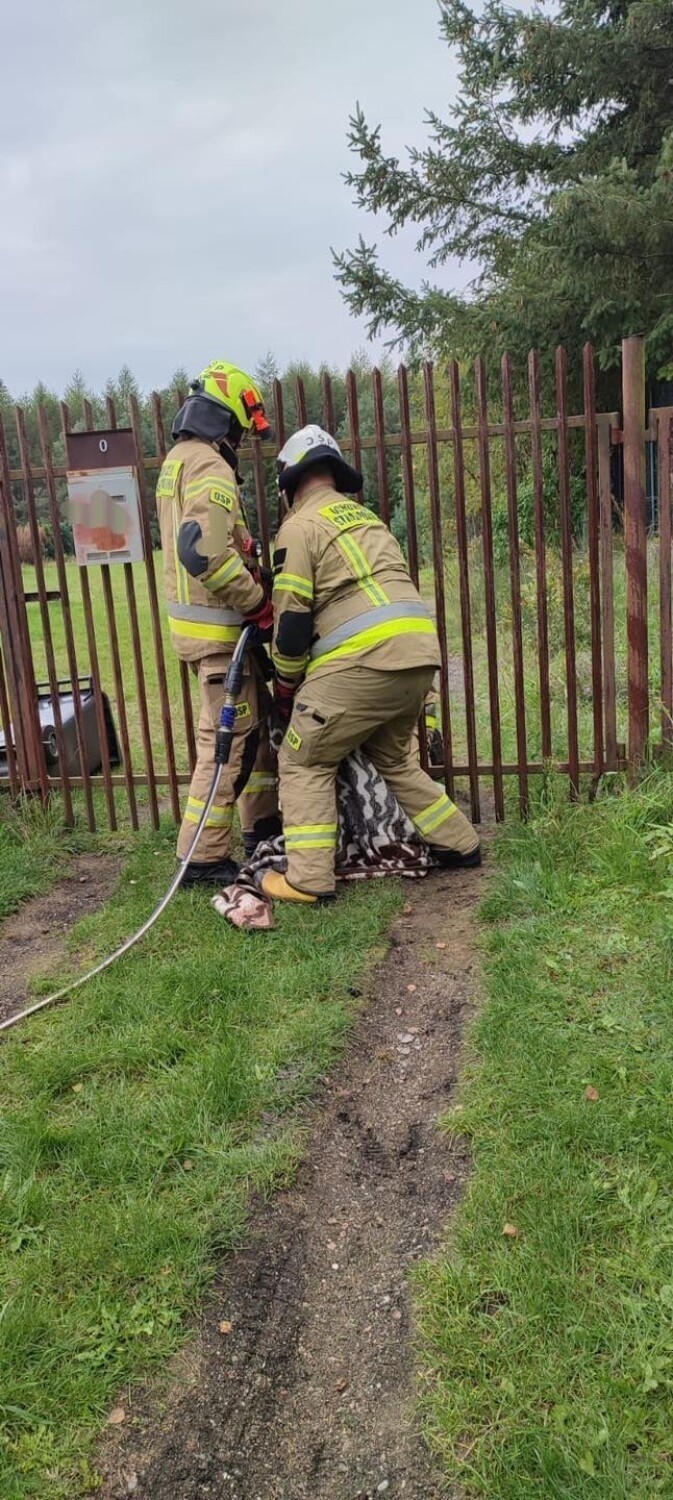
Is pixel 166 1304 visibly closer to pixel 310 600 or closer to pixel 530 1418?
pixel 530 1418

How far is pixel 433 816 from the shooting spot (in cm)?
495

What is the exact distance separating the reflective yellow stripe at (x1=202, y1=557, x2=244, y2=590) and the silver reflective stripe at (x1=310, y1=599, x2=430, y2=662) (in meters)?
0.48

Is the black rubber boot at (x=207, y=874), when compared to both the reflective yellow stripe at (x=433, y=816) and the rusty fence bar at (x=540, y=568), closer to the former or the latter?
the reflective yellow stripe at (x=433, y=816)

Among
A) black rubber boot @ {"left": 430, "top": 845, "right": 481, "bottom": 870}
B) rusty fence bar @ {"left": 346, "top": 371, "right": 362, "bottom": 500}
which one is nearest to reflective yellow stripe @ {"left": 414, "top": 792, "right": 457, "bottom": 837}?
black rubber boot @ {"left": 430, "top": 845, "right": 481, "bottom": 870}

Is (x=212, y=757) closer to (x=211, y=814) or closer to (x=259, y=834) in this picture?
(x=211, y=814)

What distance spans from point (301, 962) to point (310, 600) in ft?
5.15

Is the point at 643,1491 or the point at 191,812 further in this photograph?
the point at 191,812

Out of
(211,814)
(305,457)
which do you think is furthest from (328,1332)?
(305,457)

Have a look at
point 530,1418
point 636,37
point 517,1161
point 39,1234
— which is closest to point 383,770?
point 517,1161

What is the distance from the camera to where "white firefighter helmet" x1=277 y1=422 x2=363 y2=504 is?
4.71 meters

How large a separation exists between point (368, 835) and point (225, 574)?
56.1 inches

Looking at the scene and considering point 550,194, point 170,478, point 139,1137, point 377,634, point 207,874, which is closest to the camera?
point 139,1137

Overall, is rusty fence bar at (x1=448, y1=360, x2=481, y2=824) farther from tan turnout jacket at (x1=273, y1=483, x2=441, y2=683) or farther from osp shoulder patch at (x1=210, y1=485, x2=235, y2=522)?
osp shoulder patch at (x1=210, y1=485, x2=235, y2=522)

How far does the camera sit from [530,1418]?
2100mm
